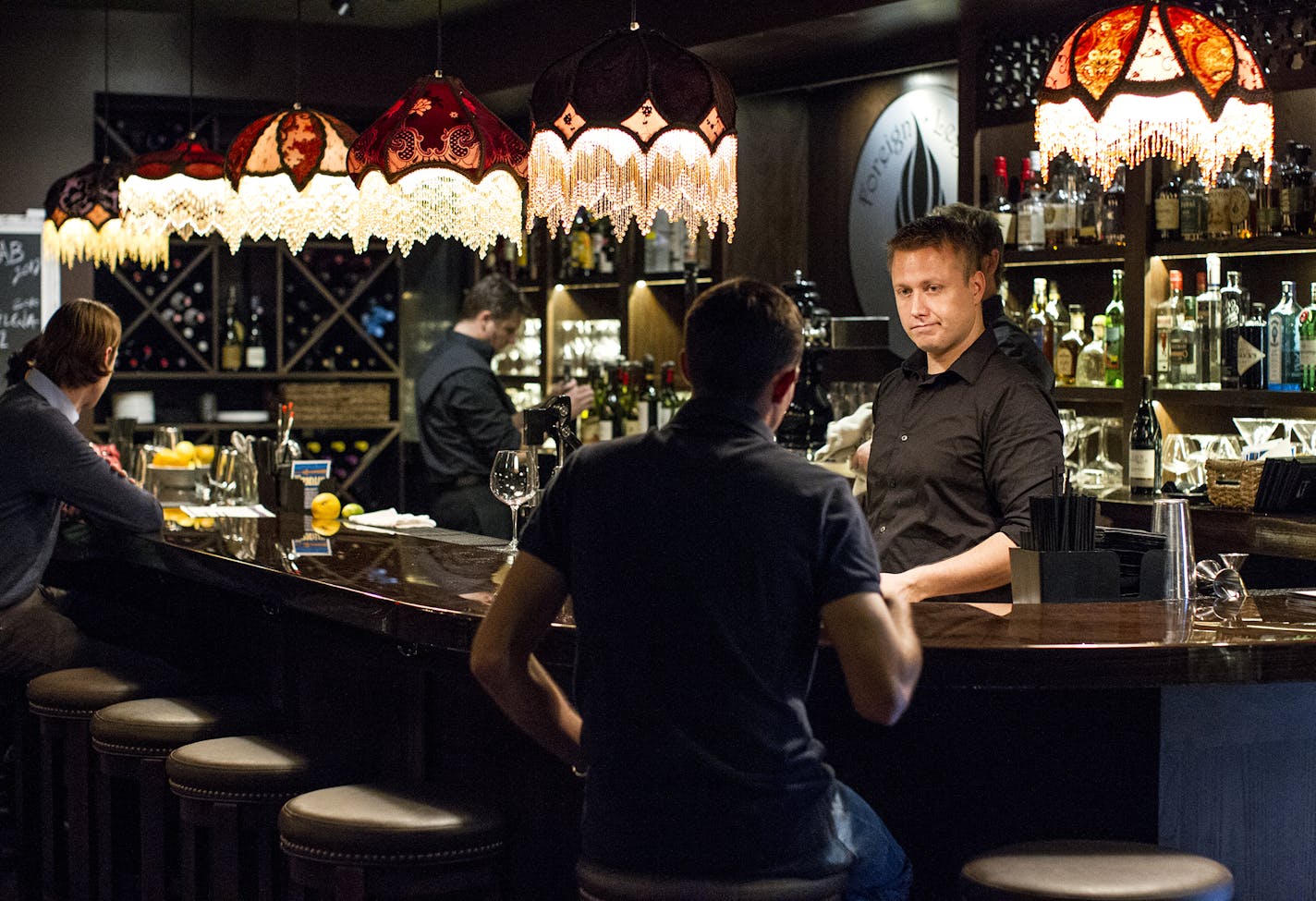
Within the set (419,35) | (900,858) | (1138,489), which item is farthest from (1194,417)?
(419,35)

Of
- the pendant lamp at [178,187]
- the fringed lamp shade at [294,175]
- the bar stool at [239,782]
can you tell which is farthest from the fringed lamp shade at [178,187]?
the bar stool at [239,782]

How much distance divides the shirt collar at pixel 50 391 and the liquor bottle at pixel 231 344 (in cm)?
346

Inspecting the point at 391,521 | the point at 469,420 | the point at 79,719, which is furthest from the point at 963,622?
the point at 469,420

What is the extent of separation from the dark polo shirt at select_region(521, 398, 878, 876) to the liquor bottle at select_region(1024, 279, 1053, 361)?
359cm

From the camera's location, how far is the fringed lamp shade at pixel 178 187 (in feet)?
15.7

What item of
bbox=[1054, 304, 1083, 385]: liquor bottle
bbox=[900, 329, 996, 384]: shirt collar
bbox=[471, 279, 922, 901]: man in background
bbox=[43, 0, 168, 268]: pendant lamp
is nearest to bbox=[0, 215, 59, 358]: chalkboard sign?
bbox=[43, 0, 168, 268]: pendant lamp

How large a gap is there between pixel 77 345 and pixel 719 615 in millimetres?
2957

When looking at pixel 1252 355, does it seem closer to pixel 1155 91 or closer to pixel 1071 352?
pixel 1071 352

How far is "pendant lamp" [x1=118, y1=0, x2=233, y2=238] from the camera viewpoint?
4.77 m

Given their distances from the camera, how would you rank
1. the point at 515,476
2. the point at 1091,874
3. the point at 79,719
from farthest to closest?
the point at 79,719
the point at 515,476
the point at 1091,874

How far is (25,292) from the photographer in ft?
24.5

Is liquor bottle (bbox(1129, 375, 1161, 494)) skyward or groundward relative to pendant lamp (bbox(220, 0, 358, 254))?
groundward

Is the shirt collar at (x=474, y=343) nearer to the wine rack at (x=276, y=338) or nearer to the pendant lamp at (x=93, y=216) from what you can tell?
the pendant lamp at (x=93, y=216)

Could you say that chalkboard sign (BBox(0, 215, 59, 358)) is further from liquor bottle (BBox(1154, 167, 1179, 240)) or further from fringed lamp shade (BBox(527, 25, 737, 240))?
liquor bottle (BBox(1154, 167, 1179, 240))
